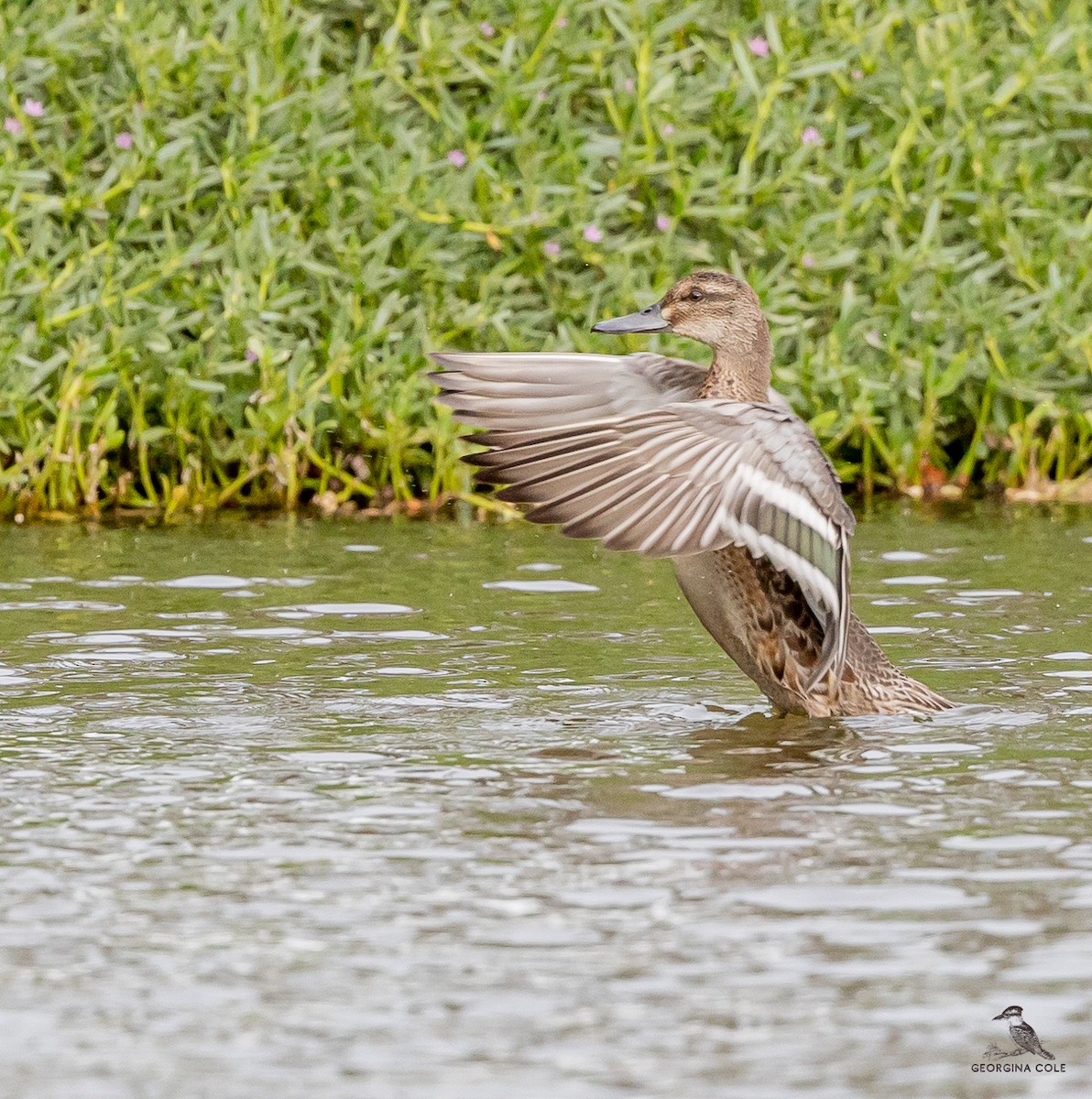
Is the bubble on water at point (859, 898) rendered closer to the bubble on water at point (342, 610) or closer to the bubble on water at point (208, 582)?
the bubble on water at point (342, 610)

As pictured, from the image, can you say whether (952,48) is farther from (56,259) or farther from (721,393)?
(721,393)

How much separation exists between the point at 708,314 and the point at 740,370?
247 mm

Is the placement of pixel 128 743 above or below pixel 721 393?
below

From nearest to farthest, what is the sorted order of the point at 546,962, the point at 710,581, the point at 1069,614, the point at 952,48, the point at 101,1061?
the point at 101,1061
the point at 546,962
the point at 710,581
the point at 1069,614
the point at 952,48

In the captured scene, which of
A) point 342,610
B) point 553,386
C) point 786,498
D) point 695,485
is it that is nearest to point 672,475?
point 695,485

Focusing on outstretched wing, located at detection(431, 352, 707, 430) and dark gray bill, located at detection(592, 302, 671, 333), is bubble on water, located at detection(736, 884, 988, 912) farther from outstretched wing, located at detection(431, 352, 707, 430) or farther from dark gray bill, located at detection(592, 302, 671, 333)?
dark gray bill, located at detection(592, 302, 671, 333)

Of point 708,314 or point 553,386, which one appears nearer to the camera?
point 553,386

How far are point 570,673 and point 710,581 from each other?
758 mm

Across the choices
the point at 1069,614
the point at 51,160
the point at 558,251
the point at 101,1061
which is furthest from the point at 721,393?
the point at 51,160

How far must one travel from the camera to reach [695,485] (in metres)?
6.29

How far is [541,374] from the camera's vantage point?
6.94 metres

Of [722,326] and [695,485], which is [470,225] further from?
[695,485]

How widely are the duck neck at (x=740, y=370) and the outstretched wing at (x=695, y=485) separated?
0.58 metres

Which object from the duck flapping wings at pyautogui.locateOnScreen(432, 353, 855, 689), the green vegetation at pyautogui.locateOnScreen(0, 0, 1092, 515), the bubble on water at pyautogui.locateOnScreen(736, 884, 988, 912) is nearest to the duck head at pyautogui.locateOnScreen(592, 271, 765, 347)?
the duck flapping wings at pyautogui.locateOnScreen(432, 353, 855, 689)
